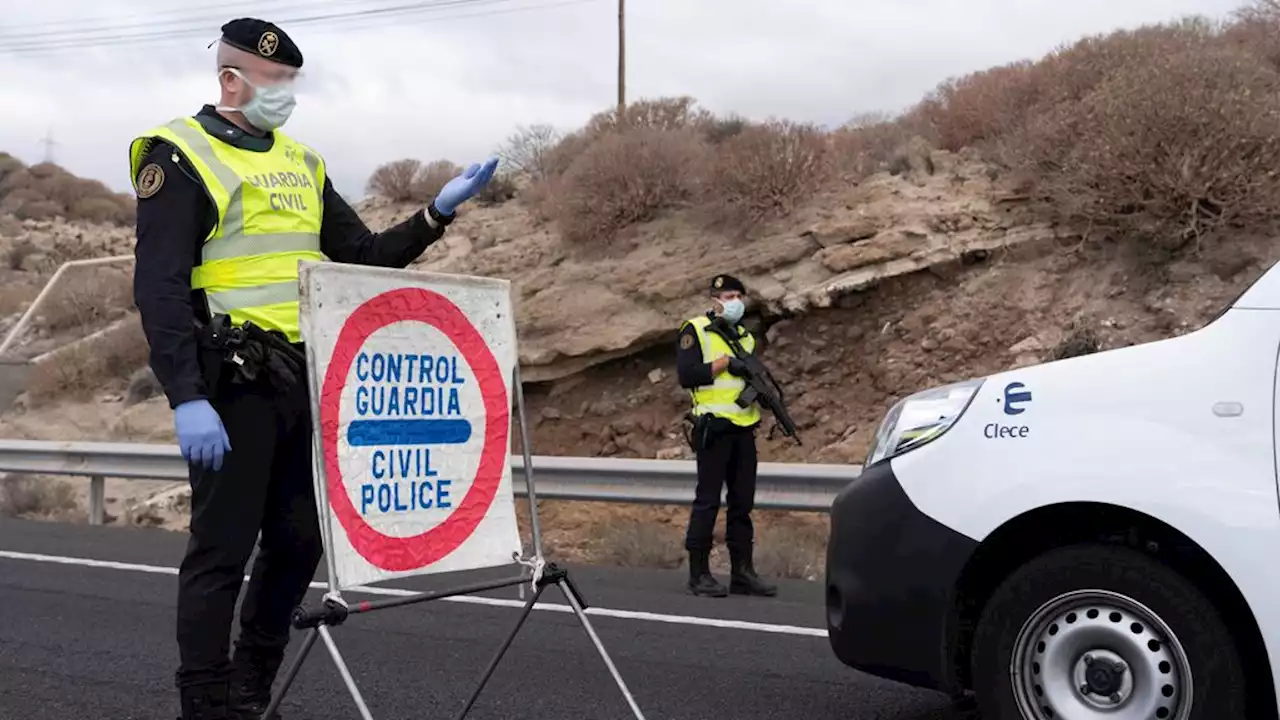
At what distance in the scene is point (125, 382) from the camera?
2014 centimetres

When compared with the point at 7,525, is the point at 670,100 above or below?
above

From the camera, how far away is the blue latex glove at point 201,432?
3.30 metres

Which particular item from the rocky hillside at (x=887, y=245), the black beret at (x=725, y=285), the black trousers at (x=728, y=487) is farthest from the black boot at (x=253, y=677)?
the rocky hillside at (x=887, y=245)

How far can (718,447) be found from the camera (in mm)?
7625

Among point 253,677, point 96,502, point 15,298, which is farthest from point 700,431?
point 15,298

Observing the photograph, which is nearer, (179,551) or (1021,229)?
(179,551)

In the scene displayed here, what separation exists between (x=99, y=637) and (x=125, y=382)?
15.3 metres

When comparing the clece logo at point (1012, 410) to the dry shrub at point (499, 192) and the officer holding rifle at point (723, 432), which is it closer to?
the officer holding rifle at point (723, 432)

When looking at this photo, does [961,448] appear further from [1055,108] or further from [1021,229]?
[1055,108]


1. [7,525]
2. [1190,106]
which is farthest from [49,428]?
[1190,106]

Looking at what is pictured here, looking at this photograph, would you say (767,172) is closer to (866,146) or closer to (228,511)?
(866,146)

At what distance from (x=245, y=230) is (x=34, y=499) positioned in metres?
10.3

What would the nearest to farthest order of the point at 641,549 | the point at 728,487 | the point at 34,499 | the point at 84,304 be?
the point at 728,487 → the point at 641,549 → the point at 34,499 → the point at 84,304

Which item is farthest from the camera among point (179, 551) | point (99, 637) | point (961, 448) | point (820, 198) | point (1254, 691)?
point (820, 198)
